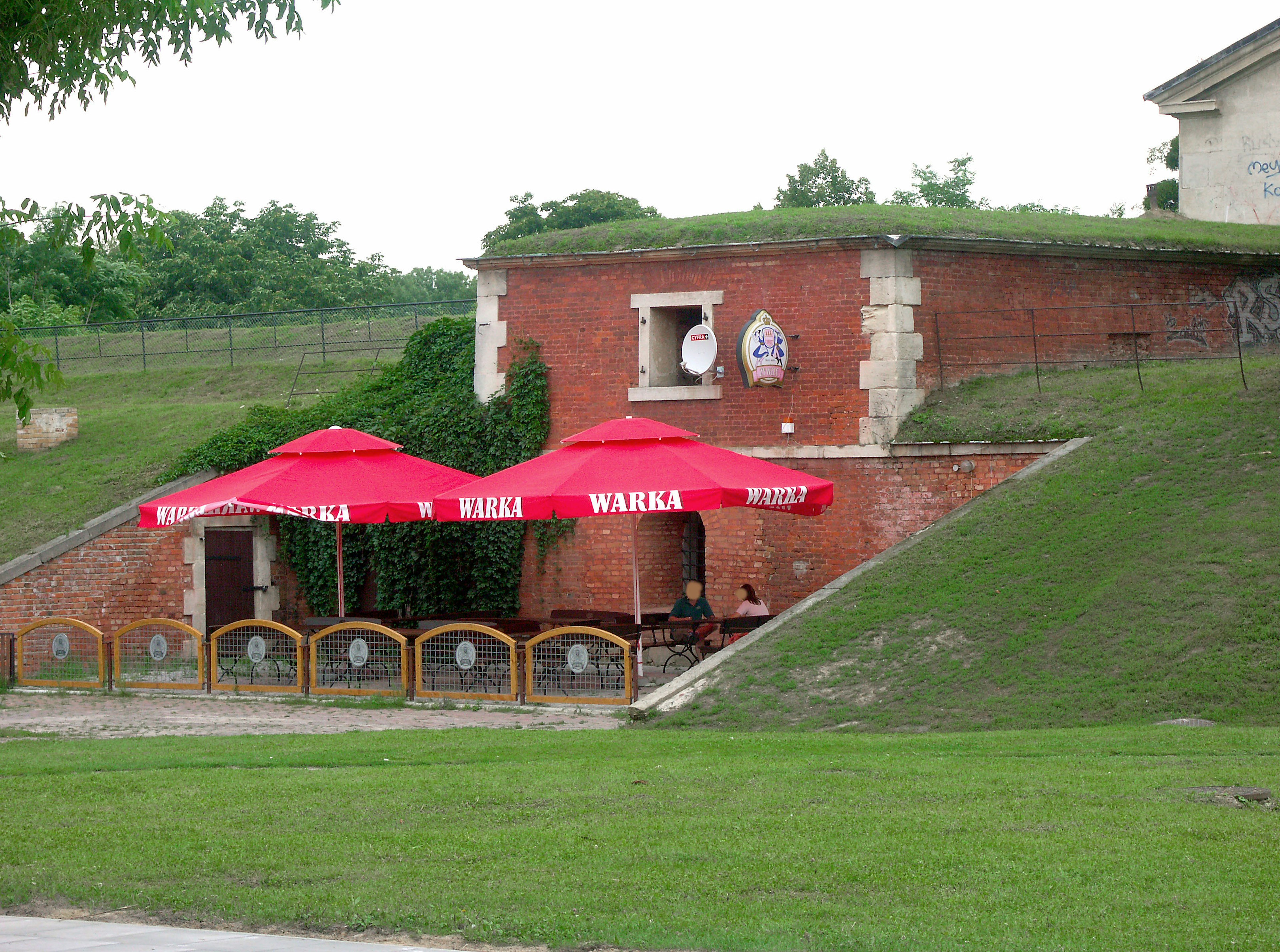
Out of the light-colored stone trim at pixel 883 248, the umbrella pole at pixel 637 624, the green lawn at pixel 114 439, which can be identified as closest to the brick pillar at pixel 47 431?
the green lawn at pixel 114 439

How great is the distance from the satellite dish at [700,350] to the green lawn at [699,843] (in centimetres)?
902

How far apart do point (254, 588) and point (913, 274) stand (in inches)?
438

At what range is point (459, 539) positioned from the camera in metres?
20.4

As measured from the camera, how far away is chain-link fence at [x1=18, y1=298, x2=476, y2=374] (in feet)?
98.6

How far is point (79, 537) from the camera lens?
20.2 metres

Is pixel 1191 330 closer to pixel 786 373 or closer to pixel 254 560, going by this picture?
pixel 786 373

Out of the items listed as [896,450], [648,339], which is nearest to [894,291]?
[896,450]

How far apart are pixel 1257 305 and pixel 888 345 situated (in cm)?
678

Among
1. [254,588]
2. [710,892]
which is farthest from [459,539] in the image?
[710,892]

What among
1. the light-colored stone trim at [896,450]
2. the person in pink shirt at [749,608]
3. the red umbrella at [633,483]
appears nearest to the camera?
the red umbrella at [633,483]

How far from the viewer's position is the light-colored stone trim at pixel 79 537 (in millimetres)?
19812

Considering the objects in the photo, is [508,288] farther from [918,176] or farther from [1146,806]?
[918,176]

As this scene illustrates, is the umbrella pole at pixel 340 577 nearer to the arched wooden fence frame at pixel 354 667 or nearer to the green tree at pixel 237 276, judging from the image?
the arched wooden fence frame at pixel 354 667

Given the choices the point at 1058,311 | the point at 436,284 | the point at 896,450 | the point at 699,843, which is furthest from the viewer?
the point at 436,284
